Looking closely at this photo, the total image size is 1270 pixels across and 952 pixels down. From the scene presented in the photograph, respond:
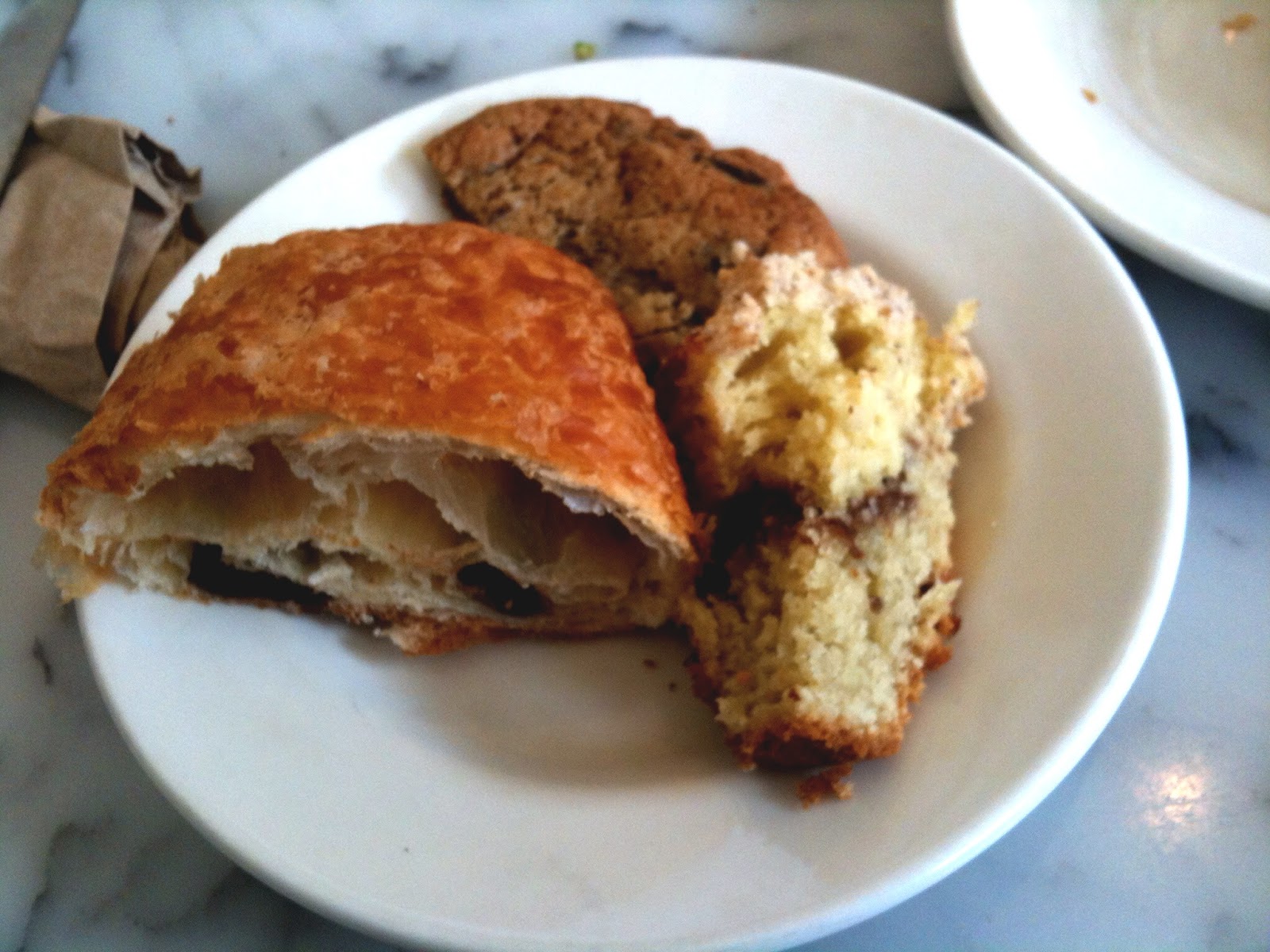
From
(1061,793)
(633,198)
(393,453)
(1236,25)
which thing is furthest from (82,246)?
(1236,25)

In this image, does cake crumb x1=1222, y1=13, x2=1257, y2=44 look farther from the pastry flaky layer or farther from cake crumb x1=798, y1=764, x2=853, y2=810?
cake crumb x1=798, y1=764, x2=853, y2=810

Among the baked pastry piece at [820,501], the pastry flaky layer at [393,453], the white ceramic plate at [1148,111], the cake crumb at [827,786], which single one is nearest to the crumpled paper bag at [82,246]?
the pastry flaky layer at [393,453]

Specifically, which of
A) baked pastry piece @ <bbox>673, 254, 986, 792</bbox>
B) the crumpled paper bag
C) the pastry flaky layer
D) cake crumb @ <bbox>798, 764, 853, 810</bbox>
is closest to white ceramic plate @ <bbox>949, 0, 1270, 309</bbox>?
baked pastry piece @ <bbox>673, 254, 986, 792</bbox>

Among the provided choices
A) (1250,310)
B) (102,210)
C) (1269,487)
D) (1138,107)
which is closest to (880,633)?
(1269,487)

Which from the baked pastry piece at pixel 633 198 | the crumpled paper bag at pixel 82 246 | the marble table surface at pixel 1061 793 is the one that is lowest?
the marble table surface at pixel 1061 793

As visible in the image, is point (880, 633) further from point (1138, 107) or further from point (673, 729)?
point (1138, 107)

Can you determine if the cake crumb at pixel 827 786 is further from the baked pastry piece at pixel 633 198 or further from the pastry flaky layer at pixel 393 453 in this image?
the baked pastry piece at pixel 633 198

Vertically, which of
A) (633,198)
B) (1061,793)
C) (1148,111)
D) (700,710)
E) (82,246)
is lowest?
(1061,793)

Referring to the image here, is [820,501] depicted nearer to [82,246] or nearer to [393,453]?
[393,453]
